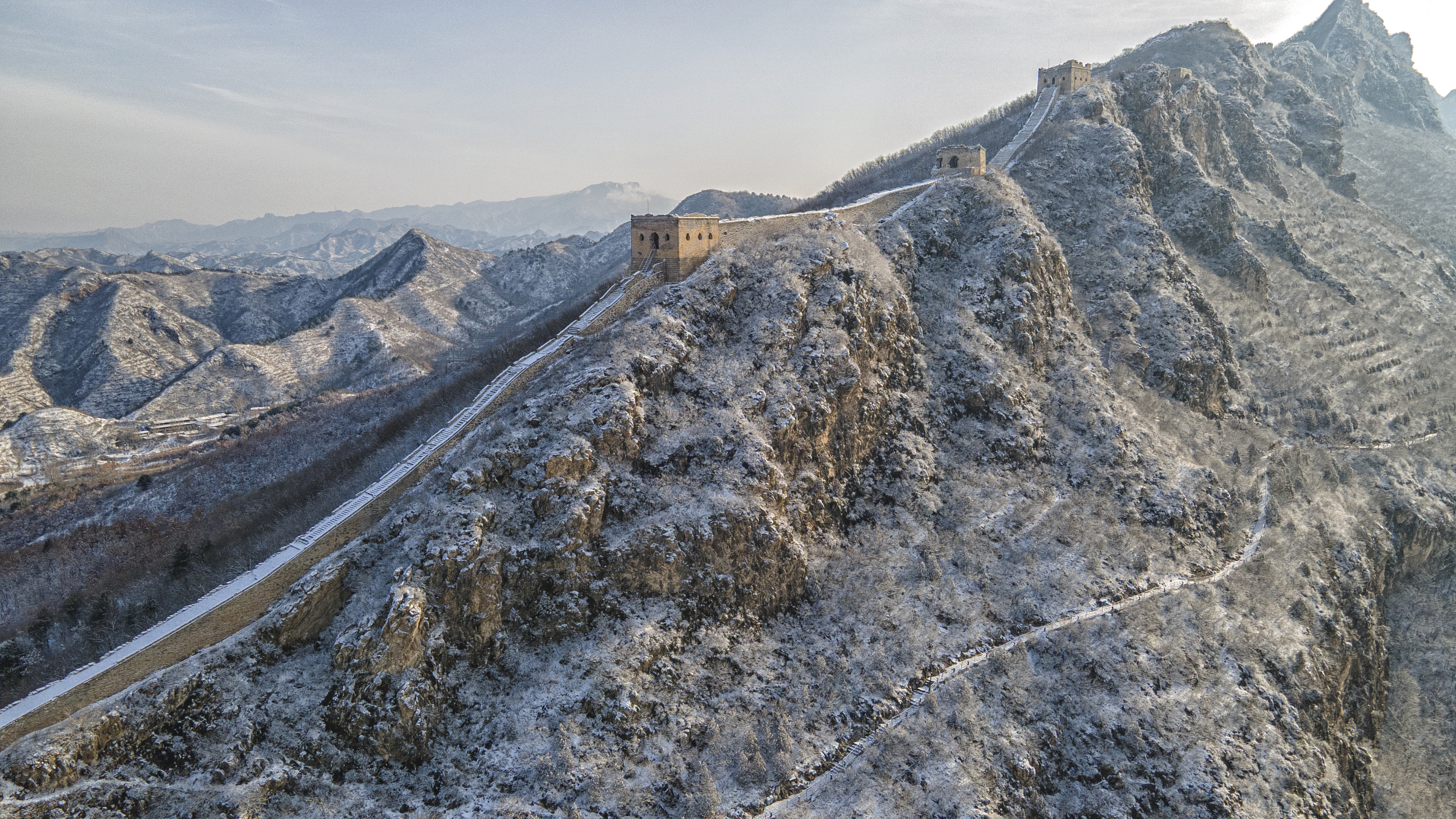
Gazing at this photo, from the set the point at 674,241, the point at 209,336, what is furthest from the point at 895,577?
the point at 209,336

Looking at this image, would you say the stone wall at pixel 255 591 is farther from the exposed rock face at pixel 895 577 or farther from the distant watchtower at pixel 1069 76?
the distant watchtower at pixel 1069 76

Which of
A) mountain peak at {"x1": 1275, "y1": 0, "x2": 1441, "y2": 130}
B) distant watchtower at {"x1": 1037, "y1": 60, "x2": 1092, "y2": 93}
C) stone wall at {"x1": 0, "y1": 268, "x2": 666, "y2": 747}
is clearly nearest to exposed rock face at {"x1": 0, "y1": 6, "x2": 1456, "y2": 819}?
stone wall at {"x1": 0, "y1": 268, "x2": 666, "y2": 747}

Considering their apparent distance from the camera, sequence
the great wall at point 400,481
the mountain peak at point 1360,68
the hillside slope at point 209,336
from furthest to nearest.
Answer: the mountain peak at point 1360,68, the hillside slope at point 209,336, the great wall at point 400,481

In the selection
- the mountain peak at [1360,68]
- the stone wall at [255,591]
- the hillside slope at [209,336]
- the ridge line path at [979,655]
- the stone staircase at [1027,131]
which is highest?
the mountain peak at [1360,68]

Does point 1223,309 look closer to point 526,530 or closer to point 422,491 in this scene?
point 526,530

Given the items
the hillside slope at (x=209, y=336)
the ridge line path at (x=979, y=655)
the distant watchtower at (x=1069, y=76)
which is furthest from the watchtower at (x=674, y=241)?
the hillside slope at (x=209, y=336)

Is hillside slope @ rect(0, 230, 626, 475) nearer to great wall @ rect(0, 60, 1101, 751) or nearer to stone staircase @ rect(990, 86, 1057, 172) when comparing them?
great wall @ rect(0, 60, 1101, 751)

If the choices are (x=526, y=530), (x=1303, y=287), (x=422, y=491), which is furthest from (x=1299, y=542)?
(x=422, y=491)
